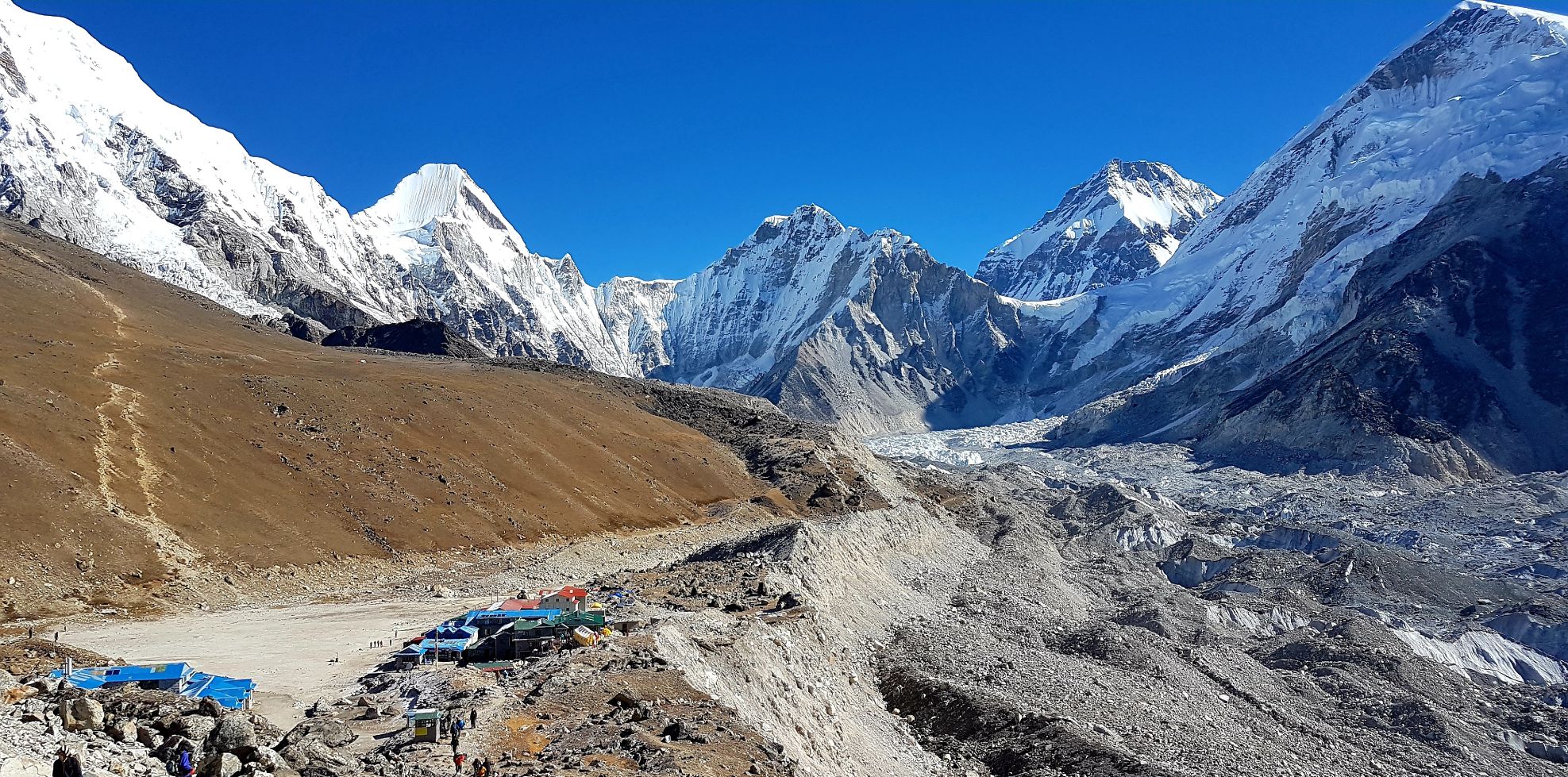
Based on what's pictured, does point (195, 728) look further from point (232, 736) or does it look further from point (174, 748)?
point (232, 736)

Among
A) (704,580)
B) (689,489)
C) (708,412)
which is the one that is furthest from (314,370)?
(704,580)

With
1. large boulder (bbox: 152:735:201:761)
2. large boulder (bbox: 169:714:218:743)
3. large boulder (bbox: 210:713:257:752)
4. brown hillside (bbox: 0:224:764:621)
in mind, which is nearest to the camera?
large boulder (bbox: 152:735:201:761)

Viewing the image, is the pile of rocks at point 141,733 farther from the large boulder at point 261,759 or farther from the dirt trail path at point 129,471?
the dirt trail path at point 129,471

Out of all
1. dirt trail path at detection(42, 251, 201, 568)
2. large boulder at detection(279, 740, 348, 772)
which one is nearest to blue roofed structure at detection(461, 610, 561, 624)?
large boulder at detection(279, 740, 348, 772)

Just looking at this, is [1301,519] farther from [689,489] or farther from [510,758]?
[510,758]

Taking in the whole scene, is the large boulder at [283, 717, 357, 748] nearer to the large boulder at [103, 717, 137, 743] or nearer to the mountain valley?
the mountain valley

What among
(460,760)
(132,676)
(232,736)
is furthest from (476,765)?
(132,676)
